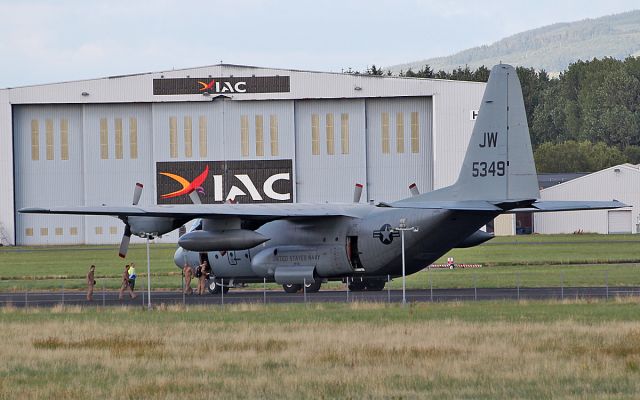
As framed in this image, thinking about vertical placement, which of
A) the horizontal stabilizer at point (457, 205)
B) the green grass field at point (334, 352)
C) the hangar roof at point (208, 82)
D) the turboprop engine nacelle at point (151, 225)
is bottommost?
the green grass field at point (334, 352)

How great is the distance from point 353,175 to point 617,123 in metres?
84.2

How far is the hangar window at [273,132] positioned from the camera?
363 ft

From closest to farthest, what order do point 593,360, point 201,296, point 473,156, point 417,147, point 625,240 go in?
point 593,360 → point 473,156 → point 201,296 → point 625,240 → point 417,147

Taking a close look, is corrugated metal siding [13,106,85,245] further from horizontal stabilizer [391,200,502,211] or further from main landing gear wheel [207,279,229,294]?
horizontal stabilizer [391,200,502,211]

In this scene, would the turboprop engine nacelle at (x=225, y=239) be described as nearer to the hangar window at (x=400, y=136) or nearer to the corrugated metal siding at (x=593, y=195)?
the hangar window at (x=400, y=136)

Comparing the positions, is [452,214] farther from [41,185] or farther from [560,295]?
[41,185]

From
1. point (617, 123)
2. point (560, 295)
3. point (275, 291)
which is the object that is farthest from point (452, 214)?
point (617, 123)

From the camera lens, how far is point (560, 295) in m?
49.1

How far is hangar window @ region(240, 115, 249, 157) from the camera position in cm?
11100

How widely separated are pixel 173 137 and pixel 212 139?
3.67 meters

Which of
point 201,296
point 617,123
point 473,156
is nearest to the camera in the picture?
point 473,156

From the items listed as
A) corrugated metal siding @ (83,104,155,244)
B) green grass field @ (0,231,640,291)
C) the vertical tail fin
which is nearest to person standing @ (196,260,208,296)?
green grass field @ (0,231,640,291)

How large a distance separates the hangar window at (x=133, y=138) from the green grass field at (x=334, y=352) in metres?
67.6

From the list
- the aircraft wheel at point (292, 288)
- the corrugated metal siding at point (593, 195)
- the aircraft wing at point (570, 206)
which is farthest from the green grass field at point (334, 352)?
the corrugated metal siding at point (593, 195)
